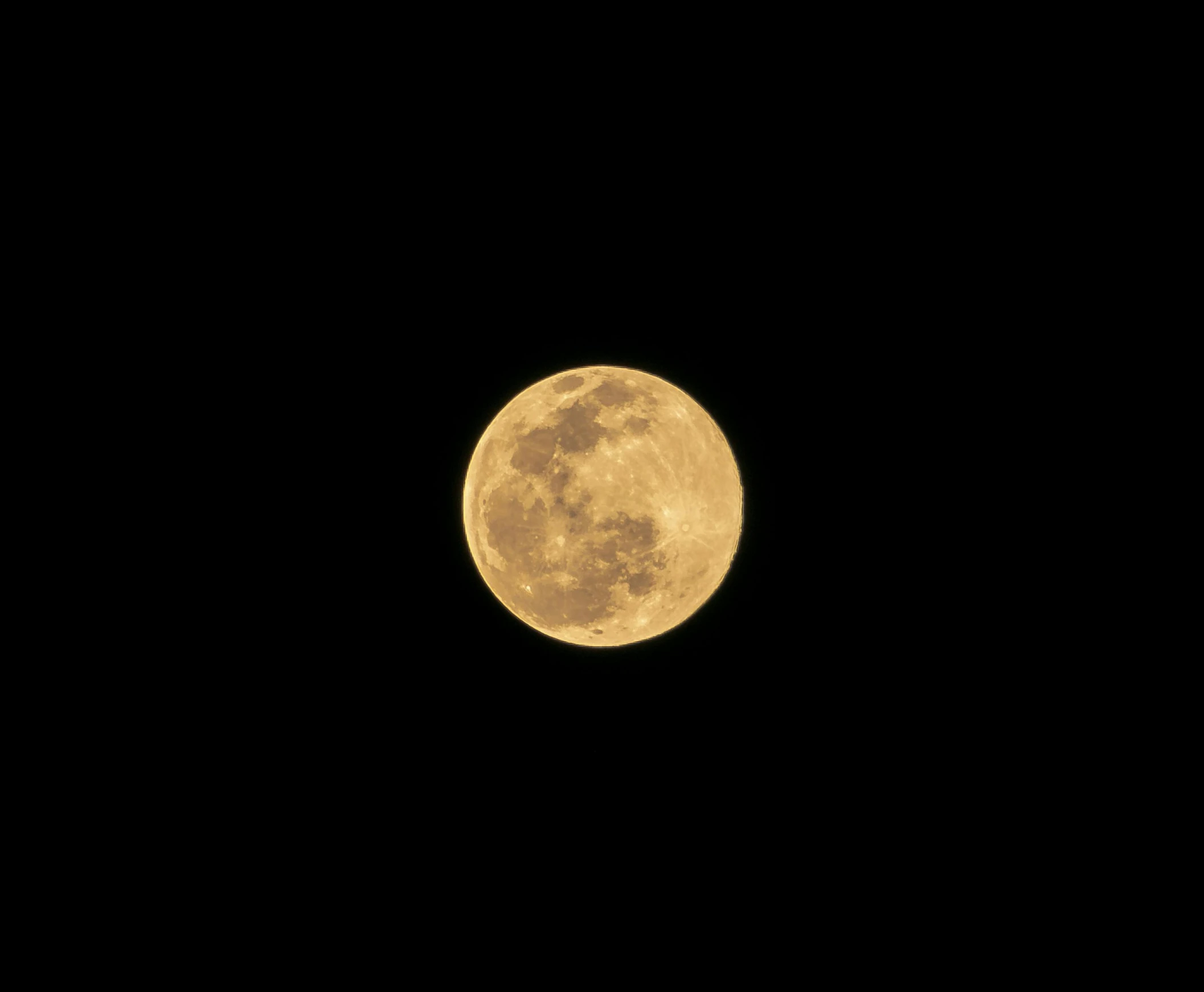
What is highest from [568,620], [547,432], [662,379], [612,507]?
[662,379]

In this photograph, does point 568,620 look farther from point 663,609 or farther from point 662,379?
point 662,379

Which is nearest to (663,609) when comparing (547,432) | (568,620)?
(568,620)

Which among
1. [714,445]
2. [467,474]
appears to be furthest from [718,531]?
[467,474]

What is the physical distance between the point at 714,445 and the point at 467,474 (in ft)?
6.31

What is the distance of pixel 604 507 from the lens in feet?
14.7

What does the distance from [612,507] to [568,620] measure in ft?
3.18

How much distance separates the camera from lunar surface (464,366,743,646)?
14.8 feet

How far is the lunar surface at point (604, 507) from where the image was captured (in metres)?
4.52

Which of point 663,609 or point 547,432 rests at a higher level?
point 547,432

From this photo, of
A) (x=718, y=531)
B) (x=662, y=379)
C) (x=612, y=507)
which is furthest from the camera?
(x=662, y=379)

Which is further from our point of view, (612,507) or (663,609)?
(663,609)

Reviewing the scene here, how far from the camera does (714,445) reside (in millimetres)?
5059

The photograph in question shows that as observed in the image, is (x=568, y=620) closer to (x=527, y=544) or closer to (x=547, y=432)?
(x=527, y=544)

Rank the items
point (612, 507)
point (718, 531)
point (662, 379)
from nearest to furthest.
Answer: point (612, 507) < point (718, 531) < point (662, 379)
